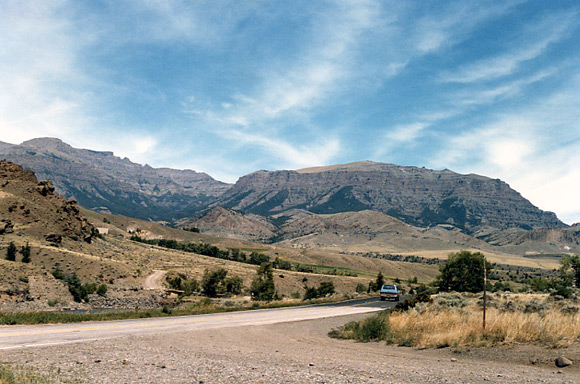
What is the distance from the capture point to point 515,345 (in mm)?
14008

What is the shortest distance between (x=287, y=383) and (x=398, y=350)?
26.8 ft

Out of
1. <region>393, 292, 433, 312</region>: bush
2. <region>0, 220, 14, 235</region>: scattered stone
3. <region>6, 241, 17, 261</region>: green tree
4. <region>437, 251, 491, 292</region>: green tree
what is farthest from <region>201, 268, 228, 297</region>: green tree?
<region>393, 292, 433, 312</region>: bush

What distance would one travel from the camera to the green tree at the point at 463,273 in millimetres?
74062

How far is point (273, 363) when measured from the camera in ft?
38.6

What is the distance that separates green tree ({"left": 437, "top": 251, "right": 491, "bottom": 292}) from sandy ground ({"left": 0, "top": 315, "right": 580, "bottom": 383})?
214 feet

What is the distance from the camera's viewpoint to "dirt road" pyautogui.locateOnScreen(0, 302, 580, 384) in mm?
9539

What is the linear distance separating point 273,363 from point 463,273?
71855 mm

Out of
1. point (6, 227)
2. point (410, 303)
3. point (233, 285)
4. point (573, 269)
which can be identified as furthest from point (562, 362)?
point (573, 269)

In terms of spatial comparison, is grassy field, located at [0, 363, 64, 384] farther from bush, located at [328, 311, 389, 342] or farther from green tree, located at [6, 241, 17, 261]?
green tree, located at [6, 241, 17, 261]

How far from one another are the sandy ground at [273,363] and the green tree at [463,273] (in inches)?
2563

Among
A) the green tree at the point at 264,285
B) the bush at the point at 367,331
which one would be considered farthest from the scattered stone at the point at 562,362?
the green tree at the point at 264,285

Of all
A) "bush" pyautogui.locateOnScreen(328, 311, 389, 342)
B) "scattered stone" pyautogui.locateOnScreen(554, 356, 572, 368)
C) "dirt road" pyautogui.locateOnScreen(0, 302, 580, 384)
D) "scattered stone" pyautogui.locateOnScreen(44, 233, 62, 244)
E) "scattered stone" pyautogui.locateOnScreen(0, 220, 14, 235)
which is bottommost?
"bush" pyautogui.locateOnScreen(328, 311, 389, 342)

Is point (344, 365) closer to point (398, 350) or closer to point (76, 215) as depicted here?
point (398, 350)

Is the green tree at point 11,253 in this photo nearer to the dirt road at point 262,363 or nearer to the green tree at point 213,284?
the green tree at point 213,284
